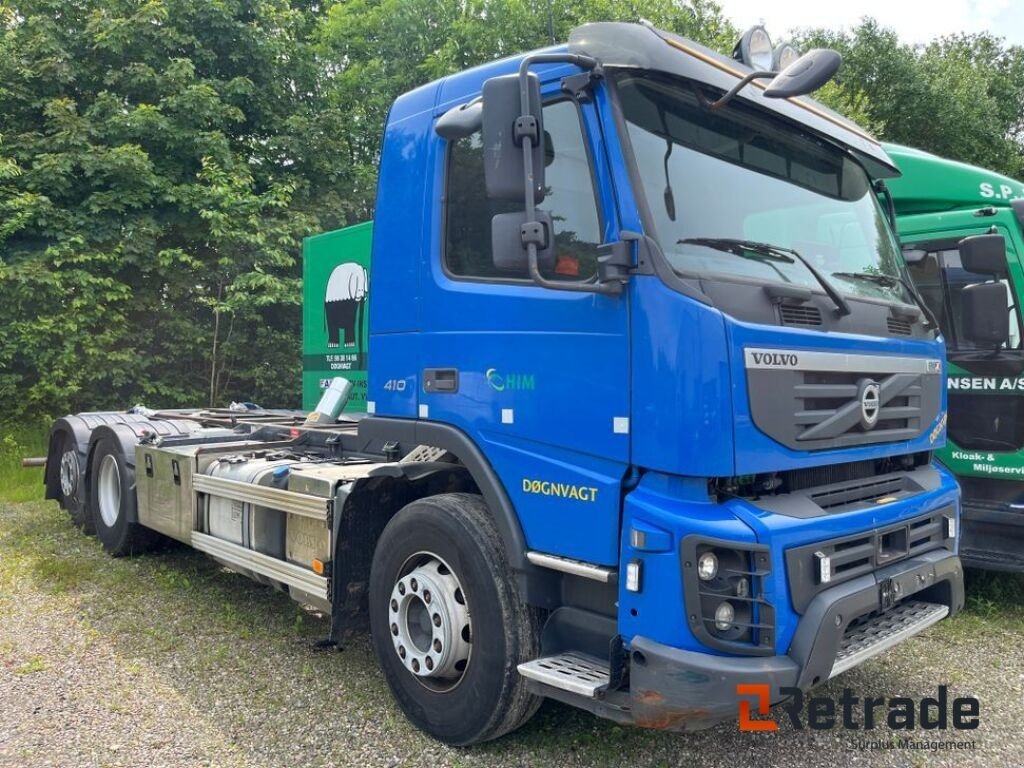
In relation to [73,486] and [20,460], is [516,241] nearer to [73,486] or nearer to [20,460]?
[73,486]

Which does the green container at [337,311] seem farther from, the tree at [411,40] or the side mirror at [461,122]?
the tree at [411,40]

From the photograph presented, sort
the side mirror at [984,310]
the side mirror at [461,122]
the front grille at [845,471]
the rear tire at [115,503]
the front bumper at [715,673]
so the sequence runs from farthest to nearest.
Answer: the rear tire at [115,503] → the side mirror at [984,310] → the side mirror at [461,122] → the front grille at [845,471] → the front bumper at [715,673]

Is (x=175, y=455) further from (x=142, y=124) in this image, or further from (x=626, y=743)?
(x=142, y=124)

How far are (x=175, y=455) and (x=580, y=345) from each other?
12.2 ft

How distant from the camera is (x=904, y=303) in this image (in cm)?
388

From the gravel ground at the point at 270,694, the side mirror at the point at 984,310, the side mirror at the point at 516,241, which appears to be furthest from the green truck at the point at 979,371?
the side mirror at the point at 516,241

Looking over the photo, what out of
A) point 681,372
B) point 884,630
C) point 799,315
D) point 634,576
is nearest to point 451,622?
point 634,576

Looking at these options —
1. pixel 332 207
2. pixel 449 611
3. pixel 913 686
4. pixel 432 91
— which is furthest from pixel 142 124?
pixel 913 686

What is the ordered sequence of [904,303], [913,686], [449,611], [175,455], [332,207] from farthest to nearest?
1. [332,207]
2. [175,455]
3. [913,686]
4. [904,303]
5. [449,611]

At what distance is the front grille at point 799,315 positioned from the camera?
10.3 ft

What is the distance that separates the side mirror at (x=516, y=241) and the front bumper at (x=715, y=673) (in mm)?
1461

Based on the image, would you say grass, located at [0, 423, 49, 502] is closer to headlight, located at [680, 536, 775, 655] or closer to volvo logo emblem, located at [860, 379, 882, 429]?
headlight, located at [680, 536, 775, 655]

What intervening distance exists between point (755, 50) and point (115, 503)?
6.12 meters

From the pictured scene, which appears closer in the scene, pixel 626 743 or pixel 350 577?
pixel 626 743
